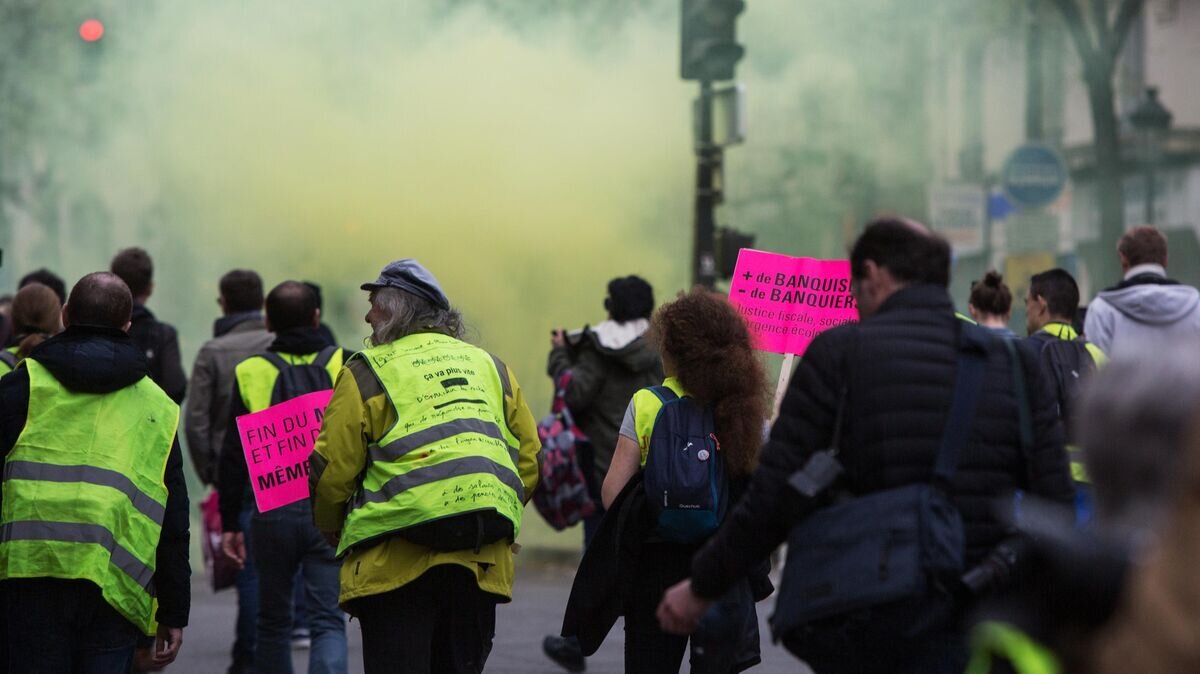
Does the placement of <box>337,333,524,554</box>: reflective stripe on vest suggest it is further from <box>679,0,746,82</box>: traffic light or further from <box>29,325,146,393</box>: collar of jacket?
<box>679,0,746,82</box>: traffic light

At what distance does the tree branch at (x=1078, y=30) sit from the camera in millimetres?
13273

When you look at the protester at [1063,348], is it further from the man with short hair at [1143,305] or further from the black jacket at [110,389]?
the black jacket at [110,389]

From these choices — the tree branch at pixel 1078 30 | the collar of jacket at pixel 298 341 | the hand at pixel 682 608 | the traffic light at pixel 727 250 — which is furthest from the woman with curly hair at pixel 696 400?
the tree branch at pixel 1078 30

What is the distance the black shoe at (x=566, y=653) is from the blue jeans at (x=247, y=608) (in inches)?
43.6

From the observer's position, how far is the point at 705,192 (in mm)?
9602

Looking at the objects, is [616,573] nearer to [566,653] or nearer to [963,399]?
[963,399]

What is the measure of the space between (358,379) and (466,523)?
431mm

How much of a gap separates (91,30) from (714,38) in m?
4.51

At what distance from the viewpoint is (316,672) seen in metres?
5.25

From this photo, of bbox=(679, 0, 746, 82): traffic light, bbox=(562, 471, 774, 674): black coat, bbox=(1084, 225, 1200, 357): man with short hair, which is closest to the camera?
bbox=(562, 471, 774, 674): black coat

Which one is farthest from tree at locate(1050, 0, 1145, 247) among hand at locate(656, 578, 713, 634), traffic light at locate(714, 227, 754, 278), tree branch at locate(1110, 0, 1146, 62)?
hand at locate(656, 578, 713, 634)

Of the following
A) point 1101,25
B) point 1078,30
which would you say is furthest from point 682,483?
point 1101,25

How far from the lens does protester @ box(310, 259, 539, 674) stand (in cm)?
387

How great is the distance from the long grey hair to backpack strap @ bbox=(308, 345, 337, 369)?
125 cm
